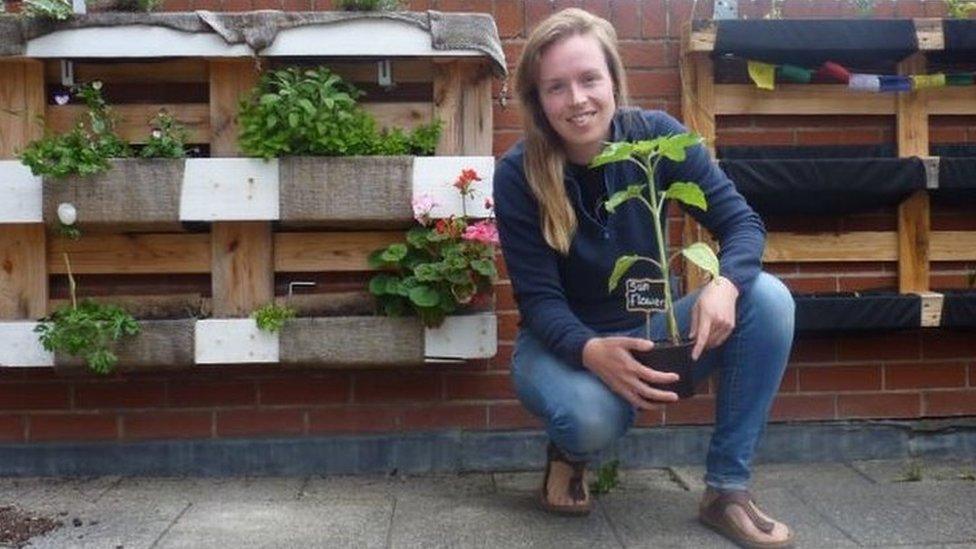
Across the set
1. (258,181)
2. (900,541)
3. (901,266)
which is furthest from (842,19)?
(258,181)

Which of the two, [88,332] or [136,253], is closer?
[88,332]

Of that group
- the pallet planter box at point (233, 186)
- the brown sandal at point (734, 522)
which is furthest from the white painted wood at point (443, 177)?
the brown sandal at point (734, 522)

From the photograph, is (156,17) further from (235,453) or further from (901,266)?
(901,266)

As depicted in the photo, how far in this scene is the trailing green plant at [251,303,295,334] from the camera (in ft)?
9.75

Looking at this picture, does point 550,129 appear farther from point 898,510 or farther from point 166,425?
point 166,425

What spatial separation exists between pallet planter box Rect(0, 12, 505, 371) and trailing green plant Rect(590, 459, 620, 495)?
0.52 meters

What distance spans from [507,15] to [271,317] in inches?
47.0

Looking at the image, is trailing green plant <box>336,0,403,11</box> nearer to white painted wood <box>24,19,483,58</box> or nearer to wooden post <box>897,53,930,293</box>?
white painted wood <box>24,19,483,58</box>

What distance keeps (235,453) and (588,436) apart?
1.28 m

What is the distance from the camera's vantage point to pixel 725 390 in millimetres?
2551

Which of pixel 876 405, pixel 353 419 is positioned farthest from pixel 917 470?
pixel 353 419

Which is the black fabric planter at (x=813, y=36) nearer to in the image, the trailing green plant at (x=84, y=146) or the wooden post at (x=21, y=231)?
the trailing green plant at (x=84, y=146)

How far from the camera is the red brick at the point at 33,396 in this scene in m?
3.19

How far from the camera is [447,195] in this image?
2.96m
